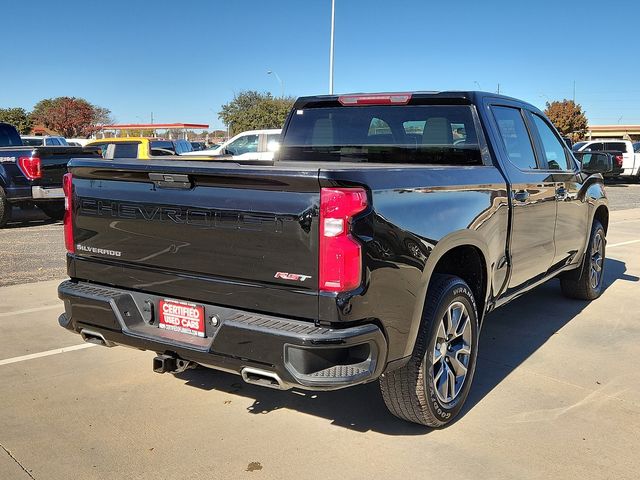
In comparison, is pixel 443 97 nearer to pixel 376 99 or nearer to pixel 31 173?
pixel 376 99

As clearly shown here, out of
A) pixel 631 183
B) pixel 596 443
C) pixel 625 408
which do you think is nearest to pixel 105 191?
pixel 596 443

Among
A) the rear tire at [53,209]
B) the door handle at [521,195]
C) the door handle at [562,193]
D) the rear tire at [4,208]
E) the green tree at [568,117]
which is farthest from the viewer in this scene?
the green tree at [568,117]

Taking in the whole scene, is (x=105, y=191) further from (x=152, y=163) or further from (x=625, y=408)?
(x=625, y=408)

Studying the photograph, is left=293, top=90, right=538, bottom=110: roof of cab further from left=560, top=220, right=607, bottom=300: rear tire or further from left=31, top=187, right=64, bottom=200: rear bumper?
left=31, top=187, right=64, bottom=200: rear bumper

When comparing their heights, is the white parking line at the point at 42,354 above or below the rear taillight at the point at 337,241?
below

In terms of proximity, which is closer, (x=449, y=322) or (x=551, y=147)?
(x=449, y=322)

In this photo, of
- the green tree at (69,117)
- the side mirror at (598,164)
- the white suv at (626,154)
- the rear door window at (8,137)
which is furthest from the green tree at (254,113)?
the side mirror at (598,164)

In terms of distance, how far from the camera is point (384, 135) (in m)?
4.83

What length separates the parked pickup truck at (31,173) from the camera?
456 inches

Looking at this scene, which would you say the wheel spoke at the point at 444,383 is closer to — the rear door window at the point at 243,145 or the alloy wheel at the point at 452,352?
the alloy wheel at the point at 452,352

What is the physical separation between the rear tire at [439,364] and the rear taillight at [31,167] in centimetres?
981

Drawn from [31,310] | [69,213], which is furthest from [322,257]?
[31,310]

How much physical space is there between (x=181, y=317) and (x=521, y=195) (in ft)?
8.48

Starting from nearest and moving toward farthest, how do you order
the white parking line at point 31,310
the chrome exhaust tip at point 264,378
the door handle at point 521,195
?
the chrome exhaust tip at point 264,378
the door handle at point 521,195
the white parking line at point 31,310
